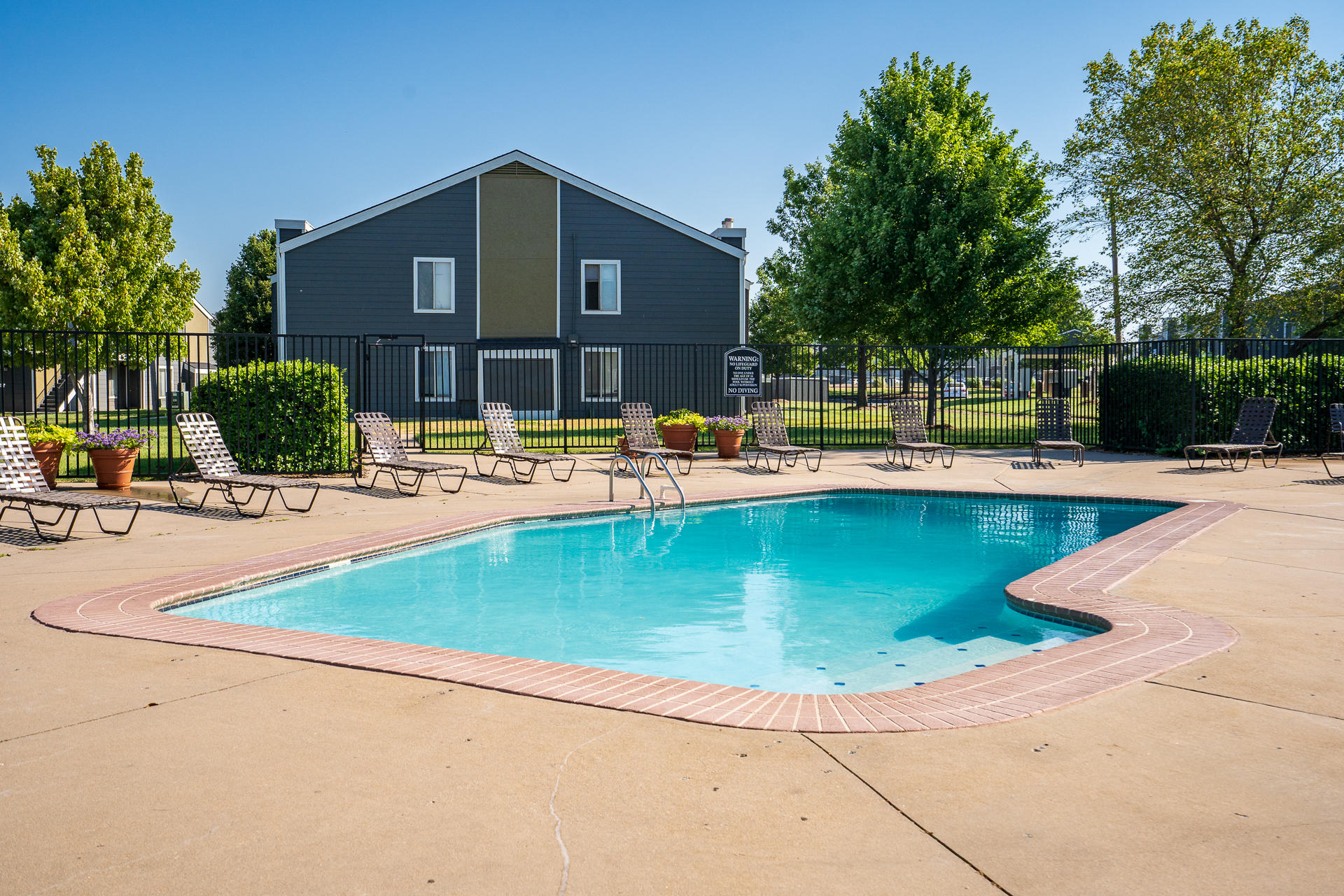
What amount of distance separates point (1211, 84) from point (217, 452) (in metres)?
24.5

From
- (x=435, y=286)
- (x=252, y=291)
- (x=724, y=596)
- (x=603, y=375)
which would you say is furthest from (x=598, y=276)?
(x=252, y=291)

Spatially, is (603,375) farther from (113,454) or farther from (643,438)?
(113,454)

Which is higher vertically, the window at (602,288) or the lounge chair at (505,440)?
the window at (602,288)

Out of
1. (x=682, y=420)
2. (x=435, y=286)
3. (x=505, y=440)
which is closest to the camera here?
(x=505, y=440)

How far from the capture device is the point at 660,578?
28.5 feet

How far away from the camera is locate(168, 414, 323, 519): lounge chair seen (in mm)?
10836

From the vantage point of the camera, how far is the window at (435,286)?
26.1 m

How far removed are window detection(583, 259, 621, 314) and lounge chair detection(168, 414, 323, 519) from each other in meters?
15.5

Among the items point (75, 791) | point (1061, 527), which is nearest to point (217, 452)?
point (75, 791)

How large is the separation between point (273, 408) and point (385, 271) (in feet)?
43.5

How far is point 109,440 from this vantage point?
11750 millimetres

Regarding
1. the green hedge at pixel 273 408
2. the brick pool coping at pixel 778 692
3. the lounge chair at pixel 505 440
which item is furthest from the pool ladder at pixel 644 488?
the brick pool coping at pixel 778 692

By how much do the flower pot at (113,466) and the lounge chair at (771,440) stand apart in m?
9.46

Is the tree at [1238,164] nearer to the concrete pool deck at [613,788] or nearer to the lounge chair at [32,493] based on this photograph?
the concrete pool deck at [613,788]
